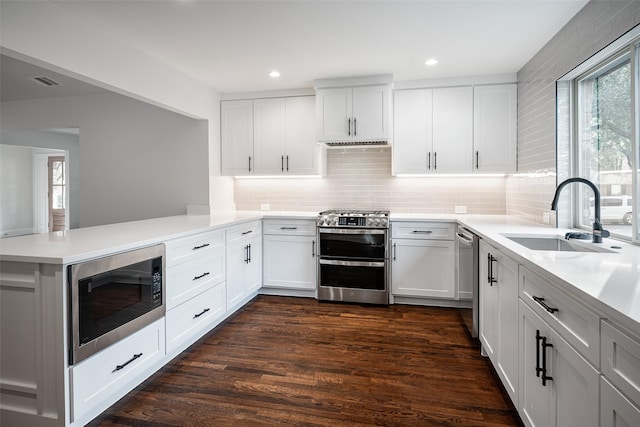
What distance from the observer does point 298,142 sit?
4.12 meters

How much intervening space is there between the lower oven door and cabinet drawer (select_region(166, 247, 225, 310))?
1.13 m

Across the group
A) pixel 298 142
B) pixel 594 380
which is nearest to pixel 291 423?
pixel 594 380

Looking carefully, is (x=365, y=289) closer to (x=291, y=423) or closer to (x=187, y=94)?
(x=291, y=423)

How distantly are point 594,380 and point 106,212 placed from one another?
4.67 m

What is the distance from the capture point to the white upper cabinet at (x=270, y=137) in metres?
4.09

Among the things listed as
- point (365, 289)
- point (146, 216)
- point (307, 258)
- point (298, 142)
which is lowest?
point (365, 289)

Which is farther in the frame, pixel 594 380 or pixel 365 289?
pixel 365 289

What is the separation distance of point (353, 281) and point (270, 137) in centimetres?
192

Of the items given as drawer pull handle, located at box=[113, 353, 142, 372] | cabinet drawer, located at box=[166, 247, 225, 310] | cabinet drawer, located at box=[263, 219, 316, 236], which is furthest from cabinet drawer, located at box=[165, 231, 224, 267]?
cabinet drawer, located at box=[263, 219, 316, 236]

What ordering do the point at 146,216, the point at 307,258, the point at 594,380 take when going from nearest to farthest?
the point at 594,380
the point at 307,258
the point at 146,216

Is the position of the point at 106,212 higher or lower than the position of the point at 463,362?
higher

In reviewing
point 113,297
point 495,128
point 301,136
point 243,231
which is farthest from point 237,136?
point 495,128

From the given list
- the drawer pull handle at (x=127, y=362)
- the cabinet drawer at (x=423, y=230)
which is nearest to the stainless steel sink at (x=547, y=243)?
the cabinet drawer at (x=423, y=230)

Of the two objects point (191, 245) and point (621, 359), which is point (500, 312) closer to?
point (621, 359)
